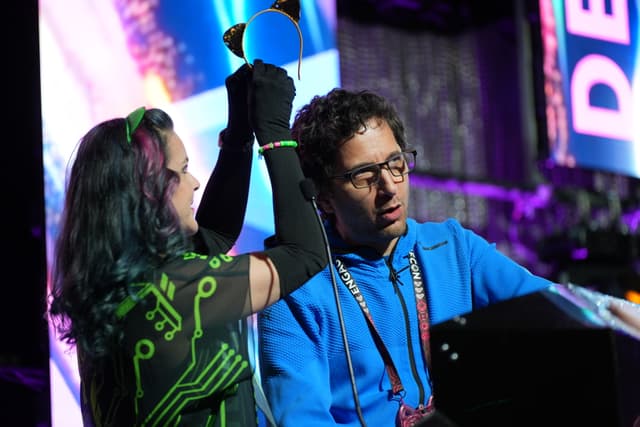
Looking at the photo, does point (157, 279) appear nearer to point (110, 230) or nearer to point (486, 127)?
point (110, 230)

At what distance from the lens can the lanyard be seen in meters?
2.42

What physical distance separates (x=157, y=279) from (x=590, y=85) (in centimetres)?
388

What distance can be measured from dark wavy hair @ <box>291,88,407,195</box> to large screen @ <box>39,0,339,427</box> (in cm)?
50

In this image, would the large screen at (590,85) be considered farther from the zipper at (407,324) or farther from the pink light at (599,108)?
the zipper at (407,324)

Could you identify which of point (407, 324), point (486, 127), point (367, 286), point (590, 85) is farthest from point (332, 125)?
point (486, 127)

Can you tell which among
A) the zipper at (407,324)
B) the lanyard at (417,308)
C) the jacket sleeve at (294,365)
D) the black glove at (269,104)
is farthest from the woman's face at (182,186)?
the zipper at (407,324)

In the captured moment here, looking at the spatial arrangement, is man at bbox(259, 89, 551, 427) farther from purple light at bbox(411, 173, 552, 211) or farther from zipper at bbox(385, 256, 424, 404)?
purple light at bbox(411, 173, 552, 211)

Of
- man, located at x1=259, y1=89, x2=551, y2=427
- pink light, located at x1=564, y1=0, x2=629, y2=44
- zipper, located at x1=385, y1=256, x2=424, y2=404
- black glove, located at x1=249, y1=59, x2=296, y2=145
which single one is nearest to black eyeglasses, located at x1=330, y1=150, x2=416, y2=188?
man, located at x1=259, y1=89, x2=551, y2=427

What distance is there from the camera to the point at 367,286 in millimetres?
2537

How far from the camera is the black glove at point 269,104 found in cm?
210

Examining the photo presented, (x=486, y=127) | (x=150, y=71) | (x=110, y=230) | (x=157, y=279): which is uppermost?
(x=150, y=71)

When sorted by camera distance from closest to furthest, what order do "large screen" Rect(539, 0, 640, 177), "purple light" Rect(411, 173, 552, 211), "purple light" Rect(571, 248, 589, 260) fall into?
"large screen" Rect(539, 0, 640, 177) → "purple light" Rect(571, 248, 589, 260) → "purple light" Rect(411, 173, 552, 211)

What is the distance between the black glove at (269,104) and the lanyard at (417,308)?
56 cm

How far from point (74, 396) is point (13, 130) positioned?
0.81m
